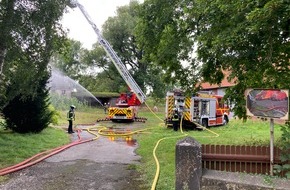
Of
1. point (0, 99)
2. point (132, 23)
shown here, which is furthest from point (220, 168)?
point (132, 23)

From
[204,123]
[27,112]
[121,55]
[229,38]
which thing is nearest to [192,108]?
[204,123]

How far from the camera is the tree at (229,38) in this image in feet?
17.4

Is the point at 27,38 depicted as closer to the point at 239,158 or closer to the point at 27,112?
the point at 27,112

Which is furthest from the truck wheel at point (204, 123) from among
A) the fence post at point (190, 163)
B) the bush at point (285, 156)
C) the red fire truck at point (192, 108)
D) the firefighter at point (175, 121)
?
the fence post at point (190, 163)

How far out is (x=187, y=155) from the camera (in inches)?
166

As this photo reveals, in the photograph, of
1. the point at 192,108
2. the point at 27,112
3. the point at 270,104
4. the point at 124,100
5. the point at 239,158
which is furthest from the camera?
the point at 124,100

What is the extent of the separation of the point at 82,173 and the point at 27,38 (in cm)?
355

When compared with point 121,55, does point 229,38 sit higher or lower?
lower

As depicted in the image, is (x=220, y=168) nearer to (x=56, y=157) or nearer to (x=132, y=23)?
(x=56, y=157)

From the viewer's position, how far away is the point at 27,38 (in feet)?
24.0

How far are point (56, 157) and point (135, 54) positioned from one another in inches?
1162

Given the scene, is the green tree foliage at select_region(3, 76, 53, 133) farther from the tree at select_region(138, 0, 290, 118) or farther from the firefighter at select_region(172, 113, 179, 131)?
the firefighter at select_region(172, 113, 179, 131)

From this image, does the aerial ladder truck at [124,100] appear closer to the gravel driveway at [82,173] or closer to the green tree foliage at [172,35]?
the green tree foliage at [172,35]

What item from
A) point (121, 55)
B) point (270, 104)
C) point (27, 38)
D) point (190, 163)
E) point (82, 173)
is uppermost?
point (121, 55)
